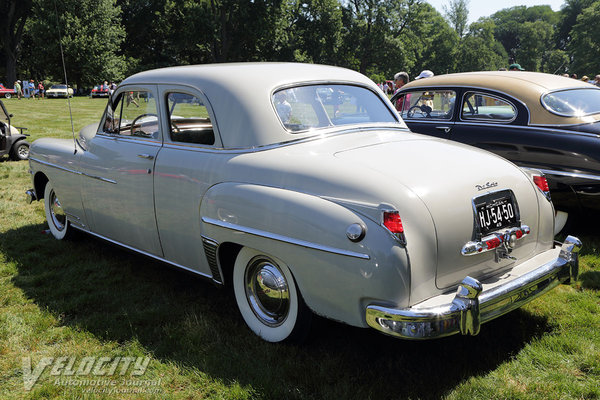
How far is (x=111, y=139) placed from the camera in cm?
439

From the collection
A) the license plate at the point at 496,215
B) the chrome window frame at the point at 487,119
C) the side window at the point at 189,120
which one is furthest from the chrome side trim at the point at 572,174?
the side window at the point at 189,120

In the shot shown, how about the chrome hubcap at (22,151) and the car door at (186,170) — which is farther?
the chrome hubcap at (22,151)

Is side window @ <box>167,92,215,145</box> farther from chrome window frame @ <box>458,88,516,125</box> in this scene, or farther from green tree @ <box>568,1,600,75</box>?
green tree @ <box>568,1,600,75</box>

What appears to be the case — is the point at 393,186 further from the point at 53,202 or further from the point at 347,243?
the point at 53,202

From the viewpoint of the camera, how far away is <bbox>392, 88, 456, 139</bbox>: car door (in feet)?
20.8

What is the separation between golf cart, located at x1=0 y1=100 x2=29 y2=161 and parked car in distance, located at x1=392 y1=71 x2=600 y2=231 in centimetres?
860

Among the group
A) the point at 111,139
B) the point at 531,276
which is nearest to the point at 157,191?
the point at 111,139

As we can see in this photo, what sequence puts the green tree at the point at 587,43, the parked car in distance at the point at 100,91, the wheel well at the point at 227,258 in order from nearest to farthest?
the wheel well at the point at 227,258 → the parked car in distance at the point at 100,91 → the green tree at the point at 587,43

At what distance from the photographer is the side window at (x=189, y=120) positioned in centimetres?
357

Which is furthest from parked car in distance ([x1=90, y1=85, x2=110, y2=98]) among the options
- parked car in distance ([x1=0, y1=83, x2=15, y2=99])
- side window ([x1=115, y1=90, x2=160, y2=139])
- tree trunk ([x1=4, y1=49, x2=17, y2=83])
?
side window ([x1=115, y1=90, x2=160, y2=139])

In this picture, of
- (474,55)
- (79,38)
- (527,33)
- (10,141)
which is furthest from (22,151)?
(527,33)

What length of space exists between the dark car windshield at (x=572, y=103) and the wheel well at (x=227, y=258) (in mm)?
3916

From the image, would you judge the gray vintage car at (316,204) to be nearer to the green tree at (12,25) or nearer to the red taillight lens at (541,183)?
the red taillight lens at (541,183)

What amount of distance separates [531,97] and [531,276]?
3.29 metres
